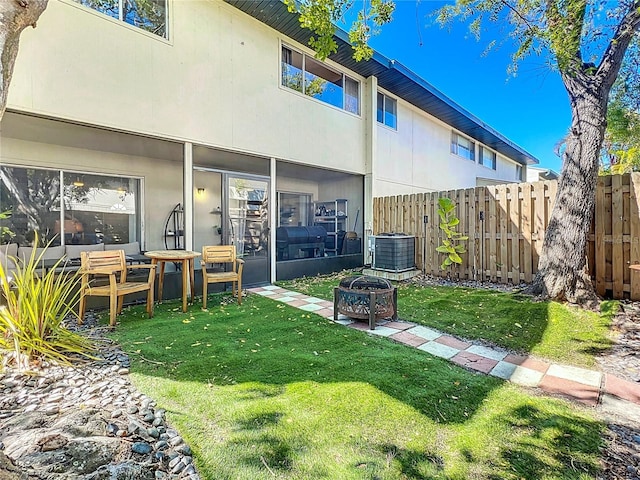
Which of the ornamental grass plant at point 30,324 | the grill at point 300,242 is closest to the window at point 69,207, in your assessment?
the grill at point 300,242

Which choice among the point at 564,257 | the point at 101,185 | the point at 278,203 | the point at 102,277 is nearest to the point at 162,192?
the point at 101,185

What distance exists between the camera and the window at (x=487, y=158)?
1555 cm

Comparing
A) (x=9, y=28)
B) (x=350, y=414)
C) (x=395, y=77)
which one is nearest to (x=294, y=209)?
(x=395, y=77)

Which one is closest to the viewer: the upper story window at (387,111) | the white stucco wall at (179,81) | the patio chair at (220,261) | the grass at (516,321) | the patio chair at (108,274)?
the grass at (516,321)

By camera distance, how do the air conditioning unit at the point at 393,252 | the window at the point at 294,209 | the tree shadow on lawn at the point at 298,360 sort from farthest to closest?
the window at the point at 294,209 → the air conditioning unit at the point at 393,252 → the tree shadow on lawn at the point at 298,360

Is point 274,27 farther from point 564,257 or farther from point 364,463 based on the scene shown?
point 364,463

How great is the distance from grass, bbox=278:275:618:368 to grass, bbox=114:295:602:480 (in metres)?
1.07

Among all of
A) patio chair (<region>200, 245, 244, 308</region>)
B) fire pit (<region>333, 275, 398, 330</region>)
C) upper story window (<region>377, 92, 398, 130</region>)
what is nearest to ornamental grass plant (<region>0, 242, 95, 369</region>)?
patio chair (<region>200, 245, 244, 308</region>)

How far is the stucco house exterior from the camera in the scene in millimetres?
4895

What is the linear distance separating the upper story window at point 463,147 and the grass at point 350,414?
12.3m

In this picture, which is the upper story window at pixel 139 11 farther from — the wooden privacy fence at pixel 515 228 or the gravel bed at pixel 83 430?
the wooden privacy fence at pixel 515 228

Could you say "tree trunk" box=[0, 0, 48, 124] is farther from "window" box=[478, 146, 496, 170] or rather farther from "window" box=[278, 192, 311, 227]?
"window" box=[478, 146, 496, 170]

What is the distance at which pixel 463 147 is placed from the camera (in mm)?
14211

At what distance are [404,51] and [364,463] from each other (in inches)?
370
